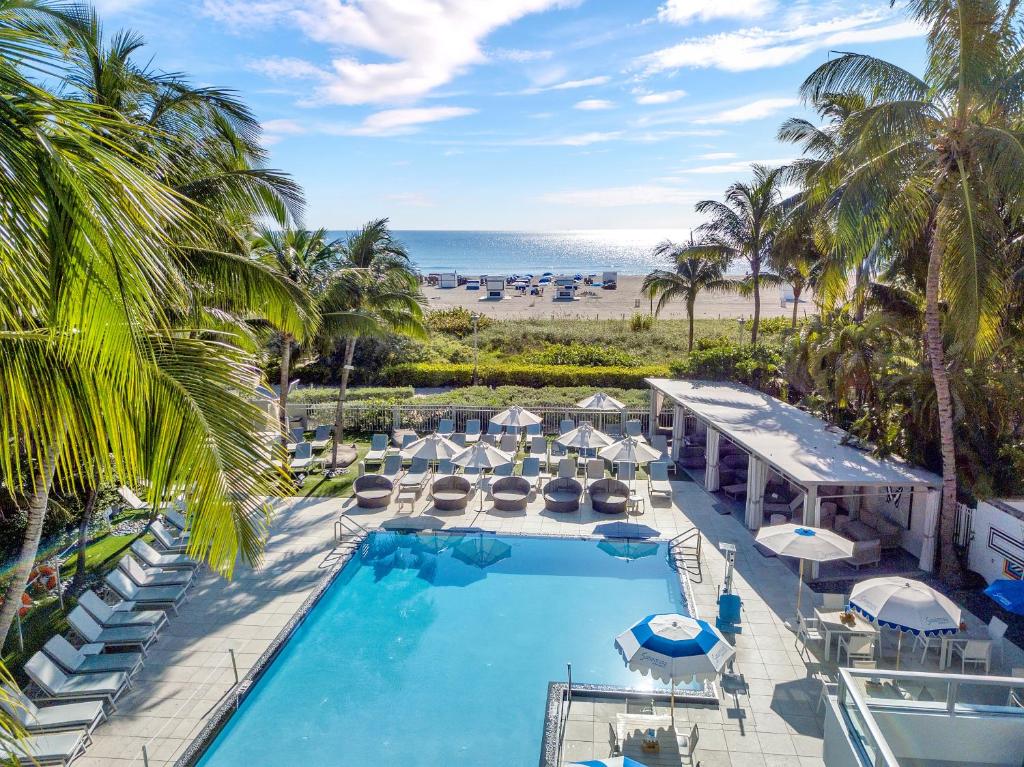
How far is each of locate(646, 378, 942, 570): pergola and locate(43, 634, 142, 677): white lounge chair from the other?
10.9 meters

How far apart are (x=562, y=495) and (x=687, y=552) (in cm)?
373

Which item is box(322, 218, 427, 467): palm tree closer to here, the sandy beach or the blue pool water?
the blue pool water

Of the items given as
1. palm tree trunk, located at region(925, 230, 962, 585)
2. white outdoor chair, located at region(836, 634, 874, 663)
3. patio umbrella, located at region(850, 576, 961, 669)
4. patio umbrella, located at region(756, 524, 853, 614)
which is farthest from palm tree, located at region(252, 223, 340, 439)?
palm tree trunk, located at region(925, 230, 962, 585)

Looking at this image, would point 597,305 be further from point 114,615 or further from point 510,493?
point 114,615

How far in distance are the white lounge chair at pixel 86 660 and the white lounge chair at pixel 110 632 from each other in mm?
395

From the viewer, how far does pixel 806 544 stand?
11.0m

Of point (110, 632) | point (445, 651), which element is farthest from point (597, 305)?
point (110, 632)

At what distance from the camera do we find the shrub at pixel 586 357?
3225 cm

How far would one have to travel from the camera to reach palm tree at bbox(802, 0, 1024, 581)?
1105cm

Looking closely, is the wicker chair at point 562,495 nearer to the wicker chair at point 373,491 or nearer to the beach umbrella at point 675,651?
the wicker chair at point 373,491

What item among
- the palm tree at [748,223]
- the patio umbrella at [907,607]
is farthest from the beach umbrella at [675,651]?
the palm tree at [748,223]

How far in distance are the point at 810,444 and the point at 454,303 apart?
53.9 metres

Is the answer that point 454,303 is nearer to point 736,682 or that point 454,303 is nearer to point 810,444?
point 810,444

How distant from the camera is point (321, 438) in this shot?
21188mm
